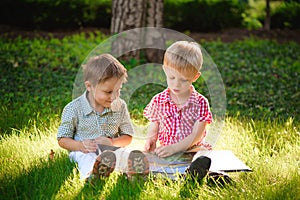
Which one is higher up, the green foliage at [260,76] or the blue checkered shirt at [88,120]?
the blue checkered shirt at [88,120]

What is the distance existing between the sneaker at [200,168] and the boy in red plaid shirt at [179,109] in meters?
0.38

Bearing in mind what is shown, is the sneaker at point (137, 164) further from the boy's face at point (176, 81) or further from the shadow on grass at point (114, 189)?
the boy's face at point (176, 81)

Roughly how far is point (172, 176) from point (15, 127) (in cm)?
157

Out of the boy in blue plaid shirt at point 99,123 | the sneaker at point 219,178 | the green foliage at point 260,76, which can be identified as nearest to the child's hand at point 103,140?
the boy in blue plaid shirt at point 99,123

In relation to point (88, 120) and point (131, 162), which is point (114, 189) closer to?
point (131, 162)

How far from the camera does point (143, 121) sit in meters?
4.37

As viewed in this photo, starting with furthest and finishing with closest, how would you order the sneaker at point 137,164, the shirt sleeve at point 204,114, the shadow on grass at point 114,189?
the shirt sleeve at point 204,114
the sneaker at point 137,164
the shadow on grass at point 114,189

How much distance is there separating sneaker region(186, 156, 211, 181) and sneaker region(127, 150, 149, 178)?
29 centimetres

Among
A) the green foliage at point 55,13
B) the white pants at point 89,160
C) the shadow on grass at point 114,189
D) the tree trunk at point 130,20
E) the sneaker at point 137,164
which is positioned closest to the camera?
the shadow on grass at point 114,189

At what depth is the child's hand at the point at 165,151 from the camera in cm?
330

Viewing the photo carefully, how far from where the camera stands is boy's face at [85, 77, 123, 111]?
3.19m

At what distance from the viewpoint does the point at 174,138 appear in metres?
3.50

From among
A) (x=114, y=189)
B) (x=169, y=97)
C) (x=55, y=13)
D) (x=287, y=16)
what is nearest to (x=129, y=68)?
(x=169, y=97)

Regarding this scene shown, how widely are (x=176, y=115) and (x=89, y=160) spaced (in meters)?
0.73
